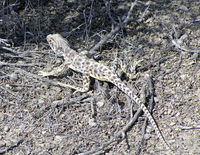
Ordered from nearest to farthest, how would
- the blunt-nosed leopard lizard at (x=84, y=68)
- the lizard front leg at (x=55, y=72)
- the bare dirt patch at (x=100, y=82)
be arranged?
the bare dirt patch at (x=100, y=82) < the blunt-nosed leopard lizard at (x=84, y=68) < the lizard front leg at (x=55, y=72)

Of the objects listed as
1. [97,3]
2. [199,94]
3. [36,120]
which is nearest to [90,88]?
[36,120]

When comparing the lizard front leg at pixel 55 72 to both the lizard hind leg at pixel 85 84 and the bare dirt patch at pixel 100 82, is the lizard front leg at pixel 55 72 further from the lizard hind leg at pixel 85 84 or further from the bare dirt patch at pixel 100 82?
the lizard hind leg at pixel 85 84

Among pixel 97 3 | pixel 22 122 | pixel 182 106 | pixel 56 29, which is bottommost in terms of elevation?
pixel 22 122

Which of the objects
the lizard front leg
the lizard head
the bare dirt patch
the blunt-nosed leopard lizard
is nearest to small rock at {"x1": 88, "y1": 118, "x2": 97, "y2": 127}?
the bare dirt patch

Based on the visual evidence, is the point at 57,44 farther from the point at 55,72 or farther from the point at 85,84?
the point at 85,84

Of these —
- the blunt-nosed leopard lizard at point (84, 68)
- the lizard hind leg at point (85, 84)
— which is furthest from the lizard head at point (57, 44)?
the lizard hind leg at point (85, 84)

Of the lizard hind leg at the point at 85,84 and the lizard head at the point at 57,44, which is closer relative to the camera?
the lizard hind leg at the point at 85,84

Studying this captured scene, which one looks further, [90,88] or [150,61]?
[150,61]

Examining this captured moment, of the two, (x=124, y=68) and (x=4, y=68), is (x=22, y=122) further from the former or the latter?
(x=124, y=68)
